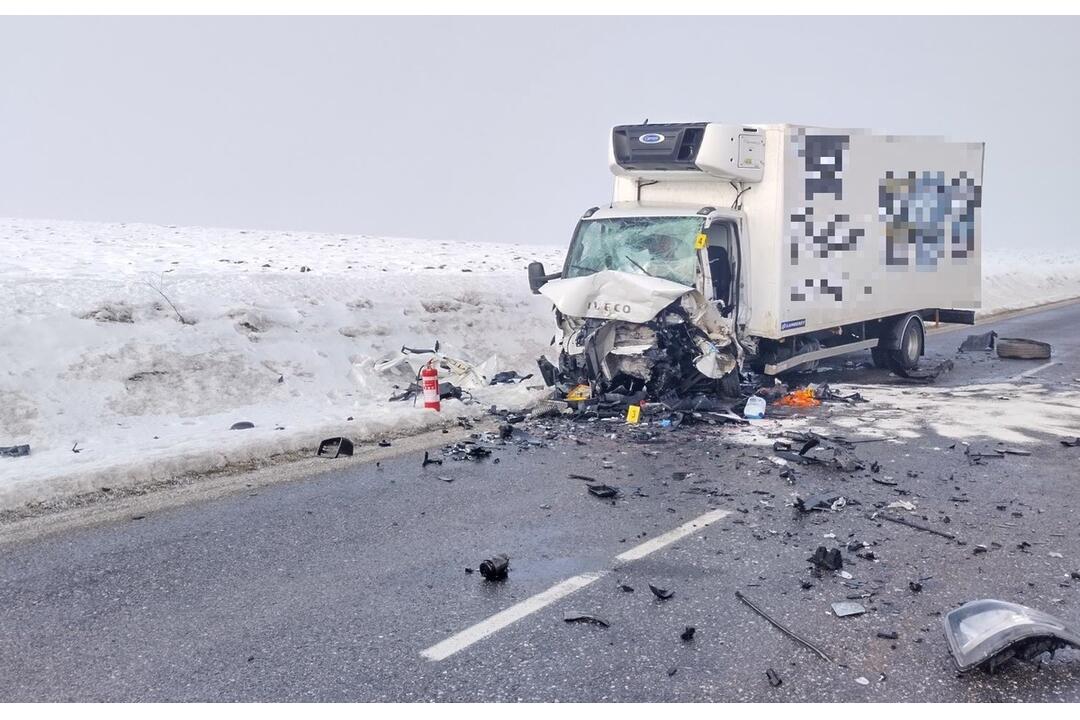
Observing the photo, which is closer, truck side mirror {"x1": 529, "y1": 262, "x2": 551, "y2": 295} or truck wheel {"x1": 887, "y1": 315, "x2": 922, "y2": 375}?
truck side mirror {"x1": 529, "y1": 262, "x2": 551, "y2": 295}

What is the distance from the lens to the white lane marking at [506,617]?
4352 millimetres

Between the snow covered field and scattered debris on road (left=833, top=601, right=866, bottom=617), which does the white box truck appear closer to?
the snow covered field

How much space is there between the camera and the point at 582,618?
4.68 meters

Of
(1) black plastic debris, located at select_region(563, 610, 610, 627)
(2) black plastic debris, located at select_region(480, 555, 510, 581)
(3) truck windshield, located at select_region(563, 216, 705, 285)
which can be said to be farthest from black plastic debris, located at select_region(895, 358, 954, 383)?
(1) black plastic debris, located at select_region(563, 610, 610, 627)

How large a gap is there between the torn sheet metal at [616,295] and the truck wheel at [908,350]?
4698 mm

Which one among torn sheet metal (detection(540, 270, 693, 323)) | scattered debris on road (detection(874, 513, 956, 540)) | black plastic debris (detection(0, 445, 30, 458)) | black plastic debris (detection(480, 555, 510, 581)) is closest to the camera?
black plastic debris (detection(480, 555, 510, 581))

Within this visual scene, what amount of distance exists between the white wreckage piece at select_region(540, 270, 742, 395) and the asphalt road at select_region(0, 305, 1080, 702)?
203 cm

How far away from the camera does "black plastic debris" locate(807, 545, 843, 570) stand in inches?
211

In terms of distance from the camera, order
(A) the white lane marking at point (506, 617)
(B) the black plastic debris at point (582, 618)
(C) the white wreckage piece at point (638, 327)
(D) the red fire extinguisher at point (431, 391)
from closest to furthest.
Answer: (A) the white lane marking at point (506, 617) < (B) the black plastic debris at point (582, 618) < (C) the white wreckage piece at point (638, 327) < (D) the red fire extinguisher at point (431, 391)

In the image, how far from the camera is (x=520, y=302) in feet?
52.5

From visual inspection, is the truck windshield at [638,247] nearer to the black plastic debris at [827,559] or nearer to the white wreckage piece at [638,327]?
the white wreckage piece at [638,327]

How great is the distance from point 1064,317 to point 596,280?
1601 centimetres

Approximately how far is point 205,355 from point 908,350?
376 inches

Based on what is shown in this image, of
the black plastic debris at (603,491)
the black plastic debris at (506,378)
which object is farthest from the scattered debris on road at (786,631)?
the black plastic debris at (506,378)
